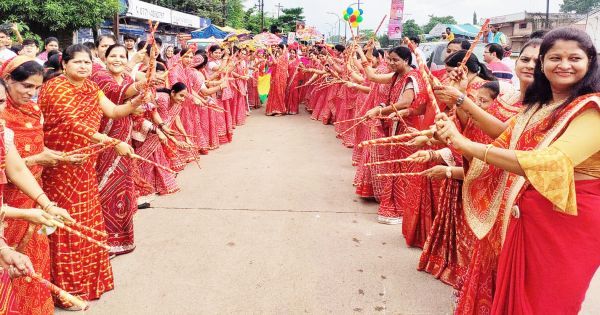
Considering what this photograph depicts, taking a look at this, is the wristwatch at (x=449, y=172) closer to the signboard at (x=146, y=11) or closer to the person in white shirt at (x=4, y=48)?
the person in white shirt at (x=4, y=48)

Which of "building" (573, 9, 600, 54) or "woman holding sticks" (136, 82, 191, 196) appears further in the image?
"building" (573, 9, 600, 54)

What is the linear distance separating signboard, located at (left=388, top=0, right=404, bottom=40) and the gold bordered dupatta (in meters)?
8.18

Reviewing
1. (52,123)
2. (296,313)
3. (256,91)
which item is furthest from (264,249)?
(256,91)

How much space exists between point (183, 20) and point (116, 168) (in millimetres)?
24837

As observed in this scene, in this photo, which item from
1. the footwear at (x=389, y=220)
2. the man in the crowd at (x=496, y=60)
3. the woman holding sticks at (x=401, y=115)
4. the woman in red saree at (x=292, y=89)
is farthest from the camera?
the woman in red saree at (x=292, y=89)

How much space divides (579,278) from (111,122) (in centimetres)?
304

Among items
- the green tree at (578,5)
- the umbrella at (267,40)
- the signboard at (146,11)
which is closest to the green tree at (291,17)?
the signboard at (146,11)

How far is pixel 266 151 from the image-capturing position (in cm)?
759

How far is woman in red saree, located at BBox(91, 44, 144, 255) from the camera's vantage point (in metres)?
3.24

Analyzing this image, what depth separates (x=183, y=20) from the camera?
1036 inches

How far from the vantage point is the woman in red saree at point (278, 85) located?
458 inches

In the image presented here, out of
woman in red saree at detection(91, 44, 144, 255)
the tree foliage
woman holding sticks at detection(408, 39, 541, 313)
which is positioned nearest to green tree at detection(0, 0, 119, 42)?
the tree foliage

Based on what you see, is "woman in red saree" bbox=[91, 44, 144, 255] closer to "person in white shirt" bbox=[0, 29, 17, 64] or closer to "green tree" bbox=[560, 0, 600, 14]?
"person in white shirt" bbox=[0, 29, 17, 64]

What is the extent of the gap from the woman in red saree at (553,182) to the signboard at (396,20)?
8354 mm
